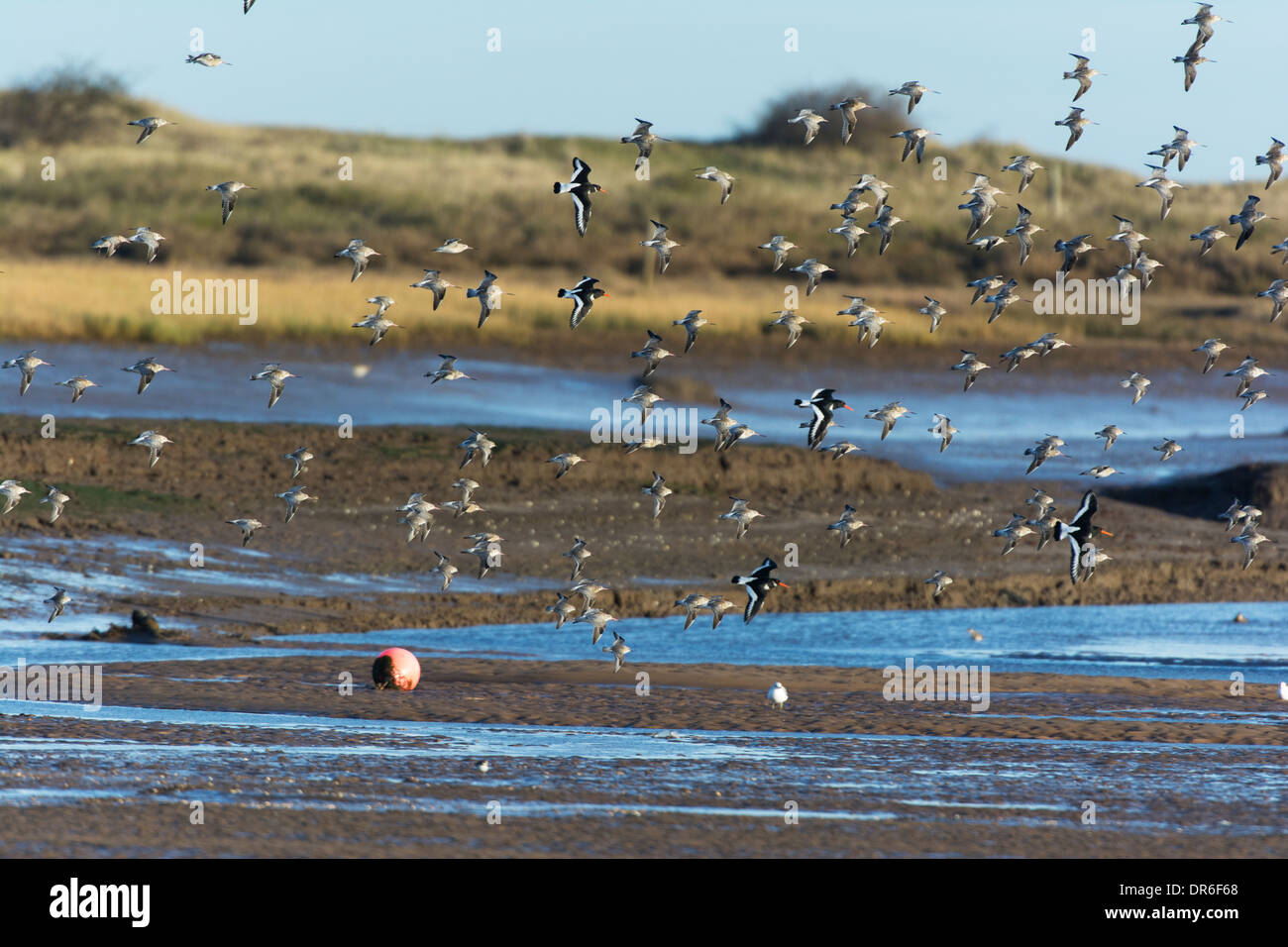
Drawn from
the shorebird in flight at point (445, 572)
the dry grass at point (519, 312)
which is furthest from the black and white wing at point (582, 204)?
the dry grass at point (519, 312)

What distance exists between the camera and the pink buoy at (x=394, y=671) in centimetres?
1731

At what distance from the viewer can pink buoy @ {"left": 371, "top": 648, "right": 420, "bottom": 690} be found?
1731cm

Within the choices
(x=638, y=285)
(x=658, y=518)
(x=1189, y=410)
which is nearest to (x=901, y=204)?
(x=638, y=285)

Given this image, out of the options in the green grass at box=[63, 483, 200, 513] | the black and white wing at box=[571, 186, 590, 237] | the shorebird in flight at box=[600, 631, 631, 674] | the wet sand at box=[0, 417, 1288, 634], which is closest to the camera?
the shorebird in flight at box=[600, 631, 631, 674]

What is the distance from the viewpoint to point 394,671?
1731 cm

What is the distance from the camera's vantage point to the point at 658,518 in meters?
27.6

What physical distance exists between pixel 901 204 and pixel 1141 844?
5036 centimetres

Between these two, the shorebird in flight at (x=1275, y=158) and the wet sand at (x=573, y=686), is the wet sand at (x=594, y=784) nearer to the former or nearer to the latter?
the wet sand at (x=573, y=686)

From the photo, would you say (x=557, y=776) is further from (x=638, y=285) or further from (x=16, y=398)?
(x=638, y=285)

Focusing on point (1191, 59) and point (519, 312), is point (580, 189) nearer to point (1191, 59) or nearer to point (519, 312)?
point (1191, 59)

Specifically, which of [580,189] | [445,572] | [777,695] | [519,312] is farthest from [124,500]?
[519,312]

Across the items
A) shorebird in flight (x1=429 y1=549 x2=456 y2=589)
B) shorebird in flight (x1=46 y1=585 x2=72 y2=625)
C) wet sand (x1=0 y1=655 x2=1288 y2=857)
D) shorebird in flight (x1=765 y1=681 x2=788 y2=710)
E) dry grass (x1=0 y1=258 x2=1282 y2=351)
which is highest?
dry grass (x1=0 y1=258 x2=1282 y2=351)

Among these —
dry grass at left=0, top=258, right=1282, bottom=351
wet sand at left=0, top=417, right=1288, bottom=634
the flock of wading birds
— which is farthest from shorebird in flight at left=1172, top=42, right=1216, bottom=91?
dry grass at left=0, top=258, right=1282, bottom=351

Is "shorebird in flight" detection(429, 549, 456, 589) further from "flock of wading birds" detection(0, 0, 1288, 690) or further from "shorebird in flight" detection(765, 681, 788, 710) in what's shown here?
"shorebird in flight" detection(765, 681, 788, 710)
